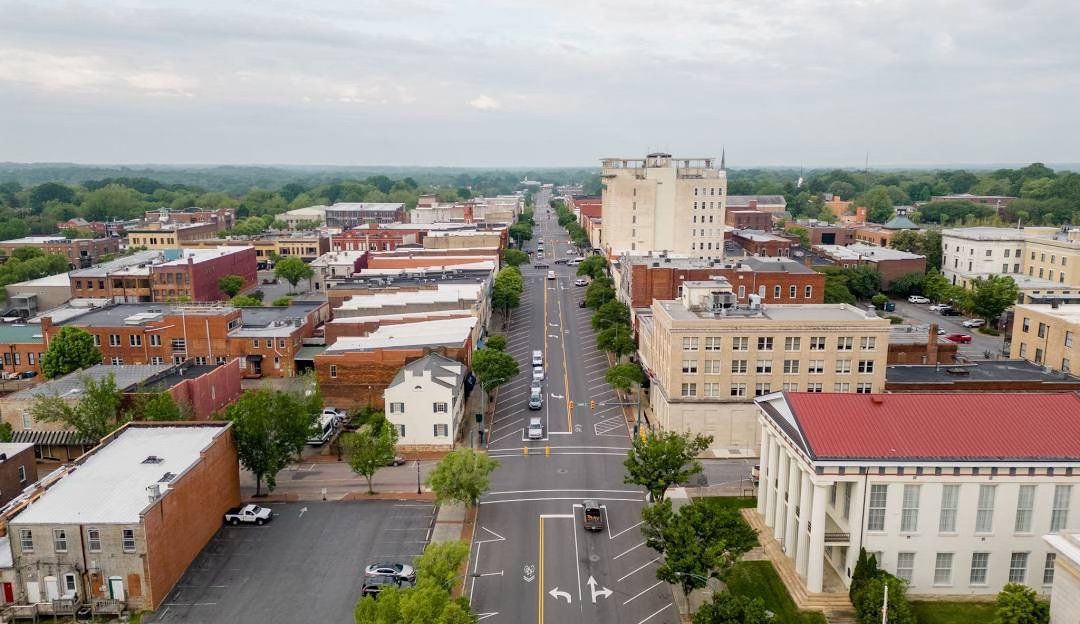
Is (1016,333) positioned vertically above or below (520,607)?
above

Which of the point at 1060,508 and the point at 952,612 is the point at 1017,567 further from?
the point at 952,612

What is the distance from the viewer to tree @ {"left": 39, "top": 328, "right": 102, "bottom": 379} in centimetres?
8569

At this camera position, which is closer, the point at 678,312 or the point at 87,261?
the point at 678,312

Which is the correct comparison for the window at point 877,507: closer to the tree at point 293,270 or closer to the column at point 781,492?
the column at point 781,492

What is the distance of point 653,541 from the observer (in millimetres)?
44031

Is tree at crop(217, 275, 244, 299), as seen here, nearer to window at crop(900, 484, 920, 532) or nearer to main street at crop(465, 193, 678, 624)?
main street at crop(465, 193, 678, 624)

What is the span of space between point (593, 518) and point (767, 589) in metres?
13.3

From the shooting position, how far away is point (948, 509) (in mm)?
44062

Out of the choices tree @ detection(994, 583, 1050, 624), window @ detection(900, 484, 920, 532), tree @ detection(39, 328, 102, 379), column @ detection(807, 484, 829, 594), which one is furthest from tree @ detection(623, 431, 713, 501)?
tree @ detection(39, 328, 102, 379)

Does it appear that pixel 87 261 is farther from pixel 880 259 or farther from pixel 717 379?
pixel 880 259

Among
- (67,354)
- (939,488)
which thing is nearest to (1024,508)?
(939,488)

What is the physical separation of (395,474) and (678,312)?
31332 mm

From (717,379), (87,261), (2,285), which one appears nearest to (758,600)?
(717,379)

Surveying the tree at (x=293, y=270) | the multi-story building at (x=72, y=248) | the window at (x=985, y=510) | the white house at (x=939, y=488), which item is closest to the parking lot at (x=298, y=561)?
the white house at (x=939, y=488)
